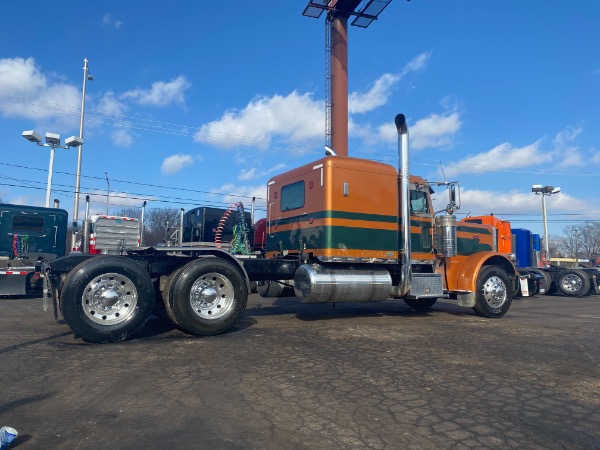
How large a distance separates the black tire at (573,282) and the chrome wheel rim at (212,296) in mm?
16388

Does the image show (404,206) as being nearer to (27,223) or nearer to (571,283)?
(27,223)

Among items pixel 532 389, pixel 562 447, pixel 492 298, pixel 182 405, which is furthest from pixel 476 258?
pixel 182 405

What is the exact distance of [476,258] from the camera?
32.5ft

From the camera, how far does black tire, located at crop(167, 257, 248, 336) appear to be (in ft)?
23.1

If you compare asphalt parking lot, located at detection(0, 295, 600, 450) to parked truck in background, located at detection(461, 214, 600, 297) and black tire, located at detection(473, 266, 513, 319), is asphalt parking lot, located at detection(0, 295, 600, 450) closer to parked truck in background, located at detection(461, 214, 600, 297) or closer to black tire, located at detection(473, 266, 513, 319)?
black tire, located at detection(473, 266, 513, 319)

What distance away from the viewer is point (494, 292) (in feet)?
32.6

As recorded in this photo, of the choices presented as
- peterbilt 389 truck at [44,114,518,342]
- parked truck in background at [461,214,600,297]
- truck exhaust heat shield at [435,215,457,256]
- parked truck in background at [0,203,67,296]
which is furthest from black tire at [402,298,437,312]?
parked truck in background at [0,203,67,296]

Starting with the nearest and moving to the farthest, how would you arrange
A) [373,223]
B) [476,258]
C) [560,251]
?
1. [373,223]
2. [476,258]
3. [560,251]

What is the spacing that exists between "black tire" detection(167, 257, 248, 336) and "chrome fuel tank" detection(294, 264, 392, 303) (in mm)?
1247

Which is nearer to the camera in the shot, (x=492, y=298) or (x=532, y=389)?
(x=532, y=389)

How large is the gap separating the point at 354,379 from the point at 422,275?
16.1ft

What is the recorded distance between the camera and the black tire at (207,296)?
23.1 ft

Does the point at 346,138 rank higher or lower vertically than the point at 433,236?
higher

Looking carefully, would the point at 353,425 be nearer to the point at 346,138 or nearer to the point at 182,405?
the point at 182,405
